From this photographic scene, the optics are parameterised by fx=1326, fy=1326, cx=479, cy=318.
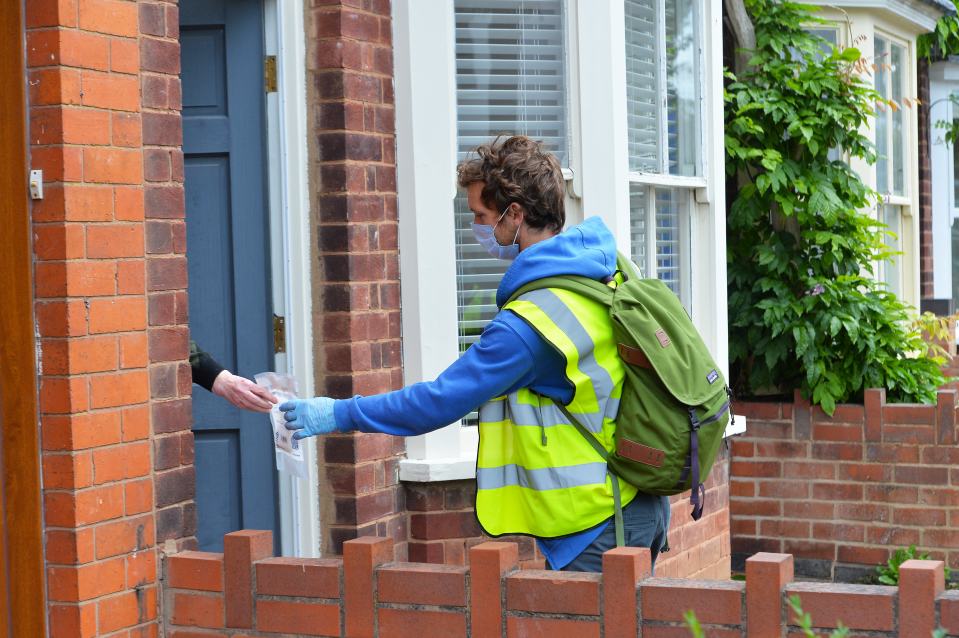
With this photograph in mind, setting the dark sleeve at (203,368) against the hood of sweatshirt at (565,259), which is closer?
the hood of sweatshirt at (565,259)

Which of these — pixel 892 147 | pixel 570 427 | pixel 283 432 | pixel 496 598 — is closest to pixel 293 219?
pixel 283 432

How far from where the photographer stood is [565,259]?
3.49 meters

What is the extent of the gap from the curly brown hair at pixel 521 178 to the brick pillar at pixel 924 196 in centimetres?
854

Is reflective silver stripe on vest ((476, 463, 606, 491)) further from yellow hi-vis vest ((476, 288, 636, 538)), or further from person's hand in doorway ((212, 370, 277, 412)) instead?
person's hand in doorway ((212, 370, 277, 412))

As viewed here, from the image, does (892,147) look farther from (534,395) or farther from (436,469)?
(534,395)

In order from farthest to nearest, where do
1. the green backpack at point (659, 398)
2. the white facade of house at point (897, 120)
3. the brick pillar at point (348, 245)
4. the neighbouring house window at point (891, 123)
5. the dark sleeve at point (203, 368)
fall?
the neighbouring house window at point (891, 123), the white facade of house at point (897, 120), the brick pillar at point (348, 245), the dark sleeve at point (203, 368), the green backpack at point (659, 398)

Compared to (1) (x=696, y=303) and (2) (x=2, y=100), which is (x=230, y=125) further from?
(1) (x=696, y=303)

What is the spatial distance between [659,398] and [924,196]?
Answer: 350 inches

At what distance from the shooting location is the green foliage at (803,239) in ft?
Answer: 25.8

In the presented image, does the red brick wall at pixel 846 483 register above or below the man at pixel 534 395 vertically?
below

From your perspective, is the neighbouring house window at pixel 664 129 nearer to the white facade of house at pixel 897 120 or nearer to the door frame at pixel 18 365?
the white facade of house at pixel 897 120

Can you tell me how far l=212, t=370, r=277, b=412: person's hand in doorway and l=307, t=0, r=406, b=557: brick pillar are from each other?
0.81m

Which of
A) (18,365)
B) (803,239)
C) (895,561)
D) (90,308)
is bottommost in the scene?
(895,561)

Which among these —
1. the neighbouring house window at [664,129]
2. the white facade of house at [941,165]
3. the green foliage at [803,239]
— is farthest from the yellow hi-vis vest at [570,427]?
the white facade of house at [941,165]
